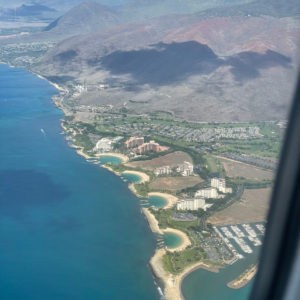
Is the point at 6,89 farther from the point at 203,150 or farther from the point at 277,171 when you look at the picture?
the point at 277,171

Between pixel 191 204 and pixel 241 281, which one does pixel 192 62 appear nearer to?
pixel 191 204

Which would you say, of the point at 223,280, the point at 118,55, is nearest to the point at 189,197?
the point at 223,280

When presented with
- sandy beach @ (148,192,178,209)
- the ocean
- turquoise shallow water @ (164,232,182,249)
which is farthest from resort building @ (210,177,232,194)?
turquoise shallow water @ (164,232,182,249)

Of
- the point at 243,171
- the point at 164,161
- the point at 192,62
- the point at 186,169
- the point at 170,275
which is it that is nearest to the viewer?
the point at 170,275

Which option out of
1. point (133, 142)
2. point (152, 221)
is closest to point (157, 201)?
point (152, 221)

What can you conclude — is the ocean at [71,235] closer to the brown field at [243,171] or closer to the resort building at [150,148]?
the resort building at [150,148]

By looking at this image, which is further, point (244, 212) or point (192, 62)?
point (192, 62)
